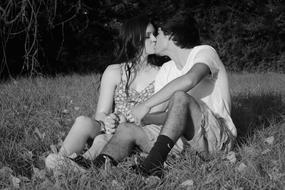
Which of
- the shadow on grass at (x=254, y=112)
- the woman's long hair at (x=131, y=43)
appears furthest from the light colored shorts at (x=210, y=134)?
the woman's long hair at (x=131, y=43)

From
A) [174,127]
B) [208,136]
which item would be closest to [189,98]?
[174,127]

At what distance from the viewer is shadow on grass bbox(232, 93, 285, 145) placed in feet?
12.5

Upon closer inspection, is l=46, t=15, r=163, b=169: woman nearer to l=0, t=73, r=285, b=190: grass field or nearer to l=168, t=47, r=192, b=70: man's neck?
l=168, t=47, r=192, b=70: man's neck

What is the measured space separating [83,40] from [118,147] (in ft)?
31.0

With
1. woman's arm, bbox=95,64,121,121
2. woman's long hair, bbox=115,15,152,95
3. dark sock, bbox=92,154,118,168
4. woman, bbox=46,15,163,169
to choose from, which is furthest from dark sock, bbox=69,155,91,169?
woman's long hair, bbox=115,15,152,95

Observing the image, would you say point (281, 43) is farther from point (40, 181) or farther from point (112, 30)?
point (40, 181)

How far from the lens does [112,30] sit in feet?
40.4

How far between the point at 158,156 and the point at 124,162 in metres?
0.31

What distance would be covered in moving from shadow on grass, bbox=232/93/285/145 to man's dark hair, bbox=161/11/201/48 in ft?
2.93

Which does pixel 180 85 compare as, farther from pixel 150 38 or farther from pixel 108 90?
pixel 108 90

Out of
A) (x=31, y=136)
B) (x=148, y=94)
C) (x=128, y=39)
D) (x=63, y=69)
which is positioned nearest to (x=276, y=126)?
(x=148, y=94)


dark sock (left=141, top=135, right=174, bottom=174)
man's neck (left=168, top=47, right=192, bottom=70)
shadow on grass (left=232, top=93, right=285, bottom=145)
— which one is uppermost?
man's neck (left=168, top=47, right=192, bottom=70)

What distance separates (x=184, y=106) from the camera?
2625 millimetres

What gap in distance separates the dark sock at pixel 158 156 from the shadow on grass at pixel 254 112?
0.98 meters
